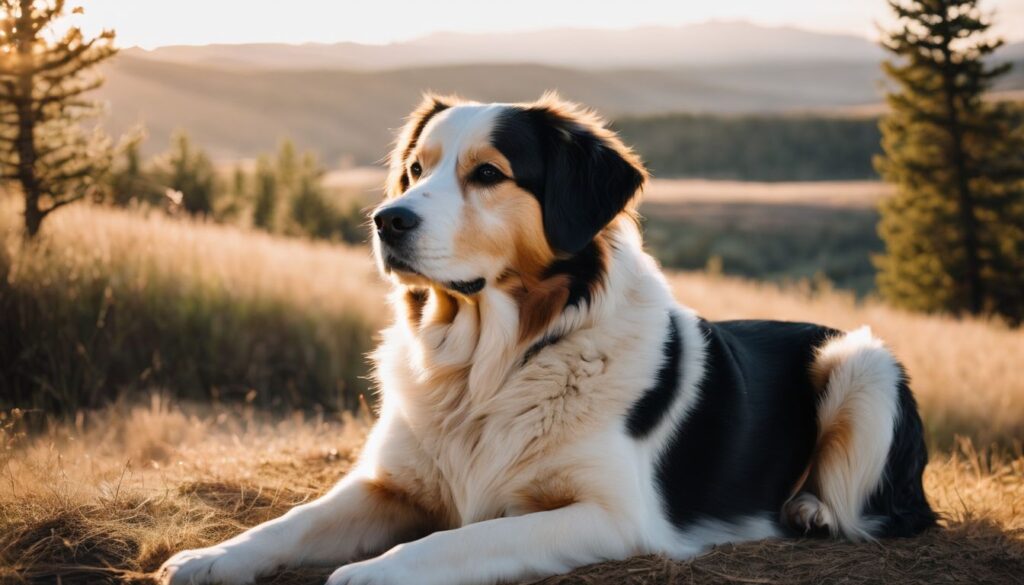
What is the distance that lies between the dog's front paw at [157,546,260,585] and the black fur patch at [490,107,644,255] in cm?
164

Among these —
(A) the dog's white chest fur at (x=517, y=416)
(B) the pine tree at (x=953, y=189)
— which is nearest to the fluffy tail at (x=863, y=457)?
(A) the dog's white chest fur at (x=517, y=416)

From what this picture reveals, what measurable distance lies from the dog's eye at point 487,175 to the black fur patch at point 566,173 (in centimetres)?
7

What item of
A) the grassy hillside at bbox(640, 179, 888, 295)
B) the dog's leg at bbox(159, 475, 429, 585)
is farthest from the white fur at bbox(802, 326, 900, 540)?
the grassy hillside at bbox(640, 179, 888, 295)

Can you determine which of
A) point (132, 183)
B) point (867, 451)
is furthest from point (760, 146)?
point (867, 451)

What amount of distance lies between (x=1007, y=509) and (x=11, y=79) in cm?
782

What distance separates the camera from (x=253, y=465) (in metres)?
5.24

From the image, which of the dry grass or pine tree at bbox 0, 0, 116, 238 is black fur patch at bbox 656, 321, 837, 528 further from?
pine tree at bbox 0, 0, 116, 238

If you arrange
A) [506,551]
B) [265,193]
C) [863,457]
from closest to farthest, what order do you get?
1. [506,551]
2. [863,457]
3. [265,193]

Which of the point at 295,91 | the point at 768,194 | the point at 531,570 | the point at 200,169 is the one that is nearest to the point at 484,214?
the point at 531,570

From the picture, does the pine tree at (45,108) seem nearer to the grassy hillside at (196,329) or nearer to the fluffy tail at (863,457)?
the grassy hillside at (196,329)

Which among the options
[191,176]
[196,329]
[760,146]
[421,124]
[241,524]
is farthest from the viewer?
[760,146]

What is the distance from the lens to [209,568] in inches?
133

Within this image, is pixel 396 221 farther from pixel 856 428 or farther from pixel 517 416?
pixel 856 428

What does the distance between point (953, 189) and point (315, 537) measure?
1736 centimetres
